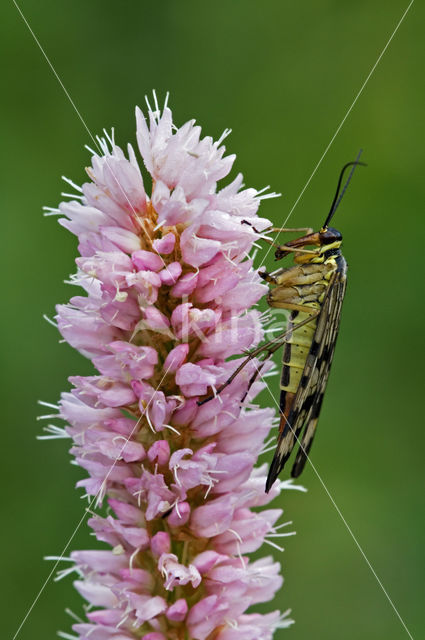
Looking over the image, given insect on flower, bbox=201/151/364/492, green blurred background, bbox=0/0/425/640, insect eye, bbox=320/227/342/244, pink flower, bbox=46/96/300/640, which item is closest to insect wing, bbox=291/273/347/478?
insect on flower, bbox=201/151/364/492

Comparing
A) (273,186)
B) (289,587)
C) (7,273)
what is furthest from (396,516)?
(7,273)

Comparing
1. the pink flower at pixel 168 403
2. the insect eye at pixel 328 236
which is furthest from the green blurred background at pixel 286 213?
the pink flower at pixel 168 403

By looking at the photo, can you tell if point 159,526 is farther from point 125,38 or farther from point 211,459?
point 125,38

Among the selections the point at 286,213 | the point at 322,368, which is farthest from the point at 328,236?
the point at 286,213

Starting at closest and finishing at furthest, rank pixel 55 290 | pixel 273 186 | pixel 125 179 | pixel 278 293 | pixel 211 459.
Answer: pixel 211 459, pixel 125 179, pixel 278 293, pixel 55 290, pixel 273 186

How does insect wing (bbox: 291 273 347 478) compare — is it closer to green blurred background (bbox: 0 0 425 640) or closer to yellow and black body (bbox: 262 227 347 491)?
yellow and black body (bbox: 262 227 347 491)

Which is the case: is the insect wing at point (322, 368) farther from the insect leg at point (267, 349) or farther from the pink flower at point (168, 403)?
the pink flower at point (168, 403)

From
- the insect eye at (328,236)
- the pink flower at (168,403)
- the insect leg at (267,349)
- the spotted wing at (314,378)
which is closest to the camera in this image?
the pink flower at (168,403)
